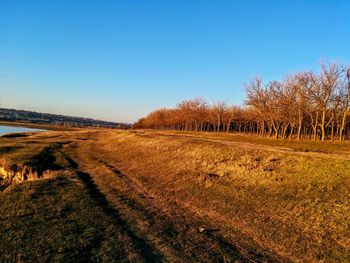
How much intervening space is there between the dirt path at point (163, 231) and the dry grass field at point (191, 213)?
0.11ft

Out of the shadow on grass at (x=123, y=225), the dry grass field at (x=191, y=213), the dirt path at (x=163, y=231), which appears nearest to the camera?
the shadow on grass at (x=123, y=225)

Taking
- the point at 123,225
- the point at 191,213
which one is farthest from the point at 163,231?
the point at 191,213

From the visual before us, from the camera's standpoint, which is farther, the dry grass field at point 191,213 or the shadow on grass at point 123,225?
the dry grass field at point 191,213

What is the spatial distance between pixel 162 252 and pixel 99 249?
1.84 metres

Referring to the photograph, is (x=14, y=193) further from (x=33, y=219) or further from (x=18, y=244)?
(x=18, y=244)

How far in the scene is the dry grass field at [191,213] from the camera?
8.87 m

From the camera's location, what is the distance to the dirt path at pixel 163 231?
8664mm

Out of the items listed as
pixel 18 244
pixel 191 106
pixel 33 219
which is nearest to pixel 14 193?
pixel 33 219

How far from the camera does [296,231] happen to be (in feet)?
35.3

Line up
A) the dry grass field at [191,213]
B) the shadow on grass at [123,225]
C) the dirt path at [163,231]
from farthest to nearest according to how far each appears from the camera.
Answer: the dry grass field at [191,213], the dirt path at [163,231], the shadow on grass at [123,225]

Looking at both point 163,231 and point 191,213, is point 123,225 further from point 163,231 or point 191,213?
point 191,213

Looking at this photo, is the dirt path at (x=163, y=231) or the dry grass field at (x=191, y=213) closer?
the dirt path at (x=163, y=231)

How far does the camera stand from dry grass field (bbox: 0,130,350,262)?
8.87 metres

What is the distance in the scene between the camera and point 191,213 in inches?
515
